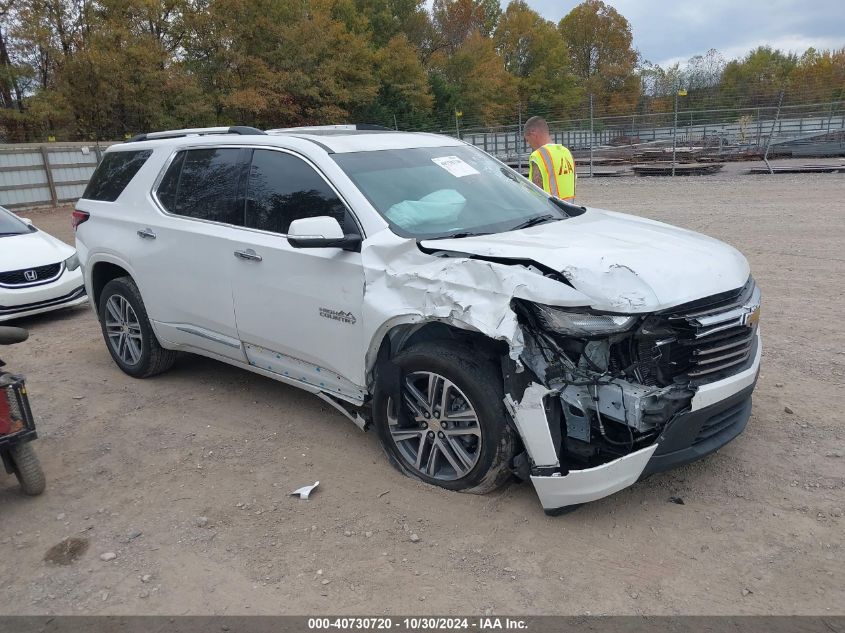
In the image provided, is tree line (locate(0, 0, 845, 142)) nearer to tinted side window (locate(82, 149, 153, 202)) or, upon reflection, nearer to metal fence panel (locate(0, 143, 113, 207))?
metal fence panel (locate(0, 143, 113, 207))

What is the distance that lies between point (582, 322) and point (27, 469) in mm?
3167

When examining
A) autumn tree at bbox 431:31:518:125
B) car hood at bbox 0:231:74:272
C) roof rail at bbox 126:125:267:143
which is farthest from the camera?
autumn tree at bbox 431:31:518:125

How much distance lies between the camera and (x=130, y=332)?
5609 millimetres

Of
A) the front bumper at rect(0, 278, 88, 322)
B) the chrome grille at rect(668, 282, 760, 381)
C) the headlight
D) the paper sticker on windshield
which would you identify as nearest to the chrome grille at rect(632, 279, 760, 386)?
the chrome grille at rect(668, 282, 760, 381)

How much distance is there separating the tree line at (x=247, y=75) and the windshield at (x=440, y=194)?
21.4 m

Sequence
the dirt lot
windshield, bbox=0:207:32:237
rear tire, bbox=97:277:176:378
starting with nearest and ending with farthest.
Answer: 1. the dirt lot
2. rear tire, bbox=97:277:176:378
3. windshield, bbox=0:207:32:237

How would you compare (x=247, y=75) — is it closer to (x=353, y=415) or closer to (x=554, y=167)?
(x=554, y=167)

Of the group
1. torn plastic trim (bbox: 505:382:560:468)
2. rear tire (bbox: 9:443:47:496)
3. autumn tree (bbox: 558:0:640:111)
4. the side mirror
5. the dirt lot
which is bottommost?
the dirt lot

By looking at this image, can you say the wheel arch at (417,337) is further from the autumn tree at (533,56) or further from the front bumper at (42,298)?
the autumn tree at (533,56)

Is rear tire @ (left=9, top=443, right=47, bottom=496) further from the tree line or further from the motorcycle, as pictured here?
the tree line

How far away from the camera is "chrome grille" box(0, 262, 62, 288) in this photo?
24.5ft

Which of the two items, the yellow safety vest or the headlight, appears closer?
the headlight

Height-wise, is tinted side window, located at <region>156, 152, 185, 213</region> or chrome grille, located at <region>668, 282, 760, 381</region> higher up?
tinted side window, located at <region>156, 152, 185, 213</region>

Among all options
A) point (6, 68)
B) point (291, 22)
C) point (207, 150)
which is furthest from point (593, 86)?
point (207, 150)
